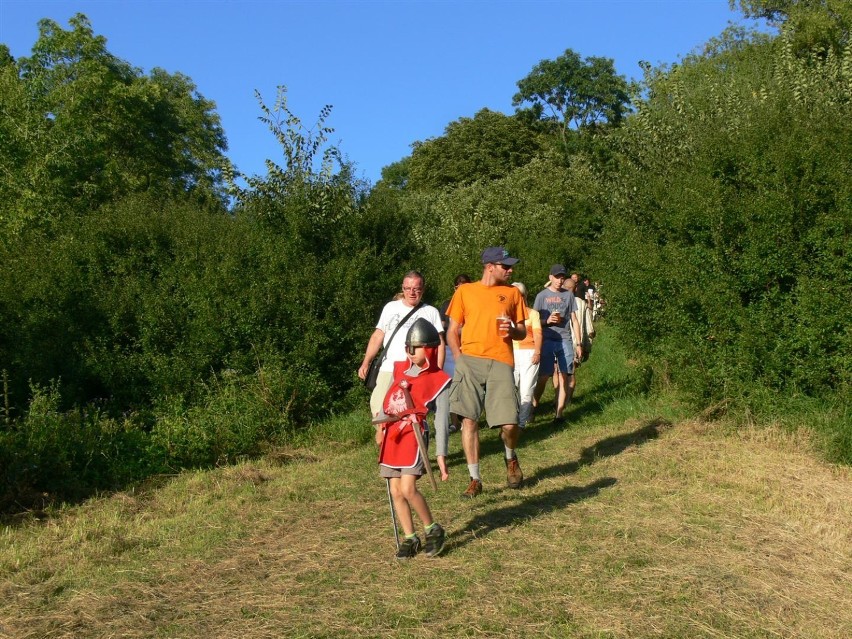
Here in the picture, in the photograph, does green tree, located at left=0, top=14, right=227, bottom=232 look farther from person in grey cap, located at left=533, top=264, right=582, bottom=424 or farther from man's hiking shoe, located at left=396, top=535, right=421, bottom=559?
man's hiking shoe, located at left=396, top=535, right=421, bottom=559

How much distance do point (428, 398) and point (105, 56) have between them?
3327 cm

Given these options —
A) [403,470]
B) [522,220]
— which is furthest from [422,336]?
[522,220]

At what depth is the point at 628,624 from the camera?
4.51 meters

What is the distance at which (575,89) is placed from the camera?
5769 centimetres

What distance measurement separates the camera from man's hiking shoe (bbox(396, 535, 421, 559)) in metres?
5.70

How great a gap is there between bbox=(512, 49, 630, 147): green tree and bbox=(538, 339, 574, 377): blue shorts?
48.1 meters

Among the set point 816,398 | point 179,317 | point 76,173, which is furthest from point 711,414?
point 76,173

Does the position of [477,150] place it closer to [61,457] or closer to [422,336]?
[61,457]

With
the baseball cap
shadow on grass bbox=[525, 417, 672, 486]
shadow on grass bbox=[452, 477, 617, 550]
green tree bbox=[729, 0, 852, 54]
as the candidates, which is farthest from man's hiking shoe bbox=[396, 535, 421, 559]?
green tree bbox=[729, 0, 852, 54]

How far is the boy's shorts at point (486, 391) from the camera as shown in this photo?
7.37 metres

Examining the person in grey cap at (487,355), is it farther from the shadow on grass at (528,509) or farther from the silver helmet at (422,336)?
the silver helmet at (422,336)

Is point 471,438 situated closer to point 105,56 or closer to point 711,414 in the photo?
point 711,414

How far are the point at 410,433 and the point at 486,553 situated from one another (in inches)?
38.6

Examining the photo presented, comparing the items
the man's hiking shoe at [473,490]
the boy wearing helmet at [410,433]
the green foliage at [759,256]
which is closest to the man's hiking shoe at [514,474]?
the man's hiking shoe at [473,490]
